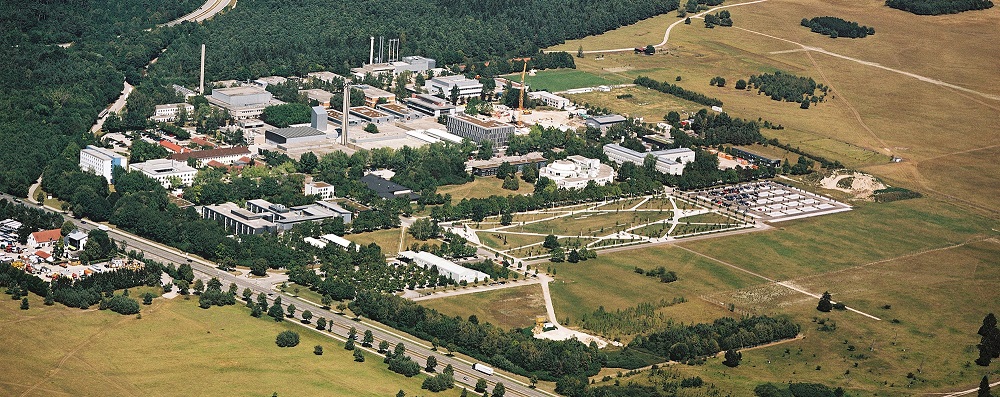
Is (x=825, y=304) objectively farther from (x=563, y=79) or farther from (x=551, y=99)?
(x=563, y=79)

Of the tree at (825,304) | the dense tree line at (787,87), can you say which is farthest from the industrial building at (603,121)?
the tree at (825,304)

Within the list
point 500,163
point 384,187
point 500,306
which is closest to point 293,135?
point 384,187

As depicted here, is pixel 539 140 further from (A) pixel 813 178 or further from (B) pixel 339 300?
(B) pixel 339 300

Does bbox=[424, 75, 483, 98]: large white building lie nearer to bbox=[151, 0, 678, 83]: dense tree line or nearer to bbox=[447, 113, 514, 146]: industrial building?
bbox=[151, 0, 678, 83]: dense tree line

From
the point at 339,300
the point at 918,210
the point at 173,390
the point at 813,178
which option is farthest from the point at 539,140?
the point at 173,390

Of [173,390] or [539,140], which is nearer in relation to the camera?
[173,390]
